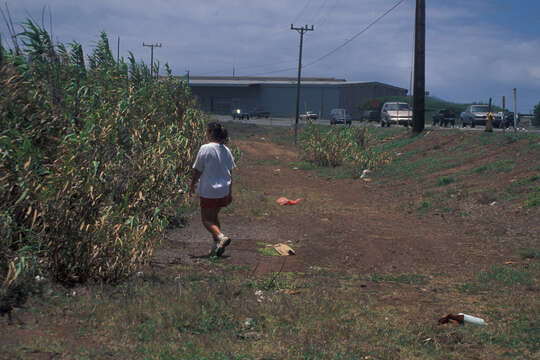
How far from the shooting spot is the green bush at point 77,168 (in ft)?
17.3

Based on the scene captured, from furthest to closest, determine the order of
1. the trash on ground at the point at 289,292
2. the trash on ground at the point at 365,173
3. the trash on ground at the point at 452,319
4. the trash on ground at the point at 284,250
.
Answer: the trash on ground at the point at 365,173 → the trash on ground at the point at 284,250 → the trash on ground at the point at 289,292 → the trash on ground at the point at 452,319

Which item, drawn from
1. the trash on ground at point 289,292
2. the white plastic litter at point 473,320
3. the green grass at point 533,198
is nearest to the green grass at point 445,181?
the green grass at point 533,198

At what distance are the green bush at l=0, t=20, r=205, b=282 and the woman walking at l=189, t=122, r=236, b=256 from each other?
555 millimetres

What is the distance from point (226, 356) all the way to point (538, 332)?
2412mm

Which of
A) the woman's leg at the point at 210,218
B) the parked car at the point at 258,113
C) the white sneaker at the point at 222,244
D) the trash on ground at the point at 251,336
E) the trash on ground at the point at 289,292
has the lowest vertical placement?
the trash on ground at the point at 251,336

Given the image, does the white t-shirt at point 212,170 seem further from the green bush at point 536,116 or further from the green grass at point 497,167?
the green bush at point 536,116

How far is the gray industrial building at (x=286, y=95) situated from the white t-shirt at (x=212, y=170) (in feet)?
199

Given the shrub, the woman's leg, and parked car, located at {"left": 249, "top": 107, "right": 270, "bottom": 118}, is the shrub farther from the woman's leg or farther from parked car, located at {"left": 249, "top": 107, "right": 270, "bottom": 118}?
parked car, located at {"left": 249, "top": 107, "right": 270, "bottom": 118}

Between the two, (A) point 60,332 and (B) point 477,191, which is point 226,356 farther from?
(B) point 477,191

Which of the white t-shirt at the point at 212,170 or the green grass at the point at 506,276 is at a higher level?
the white t-shirt at the point at 212,170

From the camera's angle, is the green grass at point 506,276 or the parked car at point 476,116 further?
the parked car at point 476,116

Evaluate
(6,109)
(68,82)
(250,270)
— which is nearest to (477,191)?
(250,270)

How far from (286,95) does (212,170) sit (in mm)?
65287

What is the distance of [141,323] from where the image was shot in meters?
4.44
